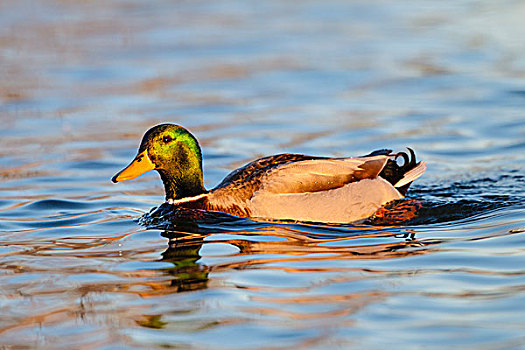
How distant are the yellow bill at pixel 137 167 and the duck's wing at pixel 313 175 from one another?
936 millimetres

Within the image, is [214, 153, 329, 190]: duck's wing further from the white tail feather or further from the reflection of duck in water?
the white tail feather

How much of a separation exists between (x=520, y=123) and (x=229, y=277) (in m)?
5.86

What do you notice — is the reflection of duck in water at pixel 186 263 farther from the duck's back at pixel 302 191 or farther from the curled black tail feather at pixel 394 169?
the curled black tail feather at pixel 394 169

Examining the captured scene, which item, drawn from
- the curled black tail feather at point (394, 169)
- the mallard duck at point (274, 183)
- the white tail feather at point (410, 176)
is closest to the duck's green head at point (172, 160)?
the mallard duck at point (274, 183)

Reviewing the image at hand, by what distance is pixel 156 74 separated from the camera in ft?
42.9

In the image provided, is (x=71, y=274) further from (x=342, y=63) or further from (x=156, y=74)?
(x=342, y=63)

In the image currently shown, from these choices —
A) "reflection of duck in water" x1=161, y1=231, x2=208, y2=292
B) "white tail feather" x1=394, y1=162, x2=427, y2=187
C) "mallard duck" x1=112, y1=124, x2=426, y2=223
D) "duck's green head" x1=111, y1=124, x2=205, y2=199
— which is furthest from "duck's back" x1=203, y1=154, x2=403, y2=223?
"reflection of duck in water" x1=161, y1=231, x2=208, y2=292

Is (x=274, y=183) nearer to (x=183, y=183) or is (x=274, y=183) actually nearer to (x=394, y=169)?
(x=183, y=183)

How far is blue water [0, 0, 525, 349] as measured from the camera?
5285mm

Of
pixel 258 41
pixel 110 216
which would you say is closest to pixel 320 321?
pixel 110 216

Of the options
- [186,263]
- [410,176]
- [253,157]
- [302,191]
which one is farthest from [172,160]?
[253,157]

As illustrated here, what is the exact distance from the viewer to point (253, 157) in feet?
32.6

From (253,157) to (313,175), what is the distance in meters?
2.34

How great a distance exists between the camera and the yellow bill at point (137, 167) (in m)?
7.61
